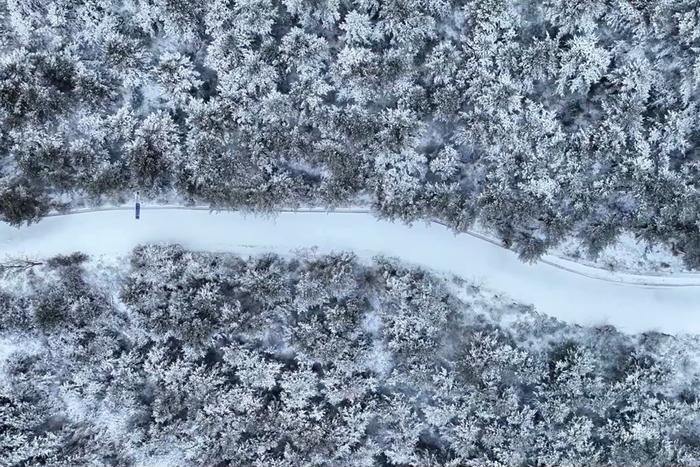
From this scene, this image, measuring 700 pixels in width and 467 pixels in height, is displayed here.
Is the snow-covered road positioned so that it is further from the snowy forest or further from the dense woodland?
the snowy forest

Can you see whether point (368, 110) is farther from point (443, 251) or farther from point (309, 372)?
point (309, 372)

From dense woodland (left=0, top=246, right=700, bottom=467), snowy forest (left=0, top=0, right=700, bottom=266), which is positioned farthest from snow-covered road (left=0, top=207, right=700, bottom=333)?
snowy forest (left=0, top=0, right=700, bottom=266)

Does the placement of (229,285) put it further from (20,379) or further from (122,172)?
(20,379)

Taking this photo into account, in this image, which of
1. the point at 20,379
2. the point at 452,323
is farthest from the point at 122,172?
the point at 452,323

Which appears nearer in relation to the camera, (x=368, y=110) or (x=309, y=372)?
(x=368, y=110)

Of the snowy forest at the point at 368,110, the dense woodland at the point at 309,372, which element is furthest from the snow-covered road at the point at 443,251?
the snowy forest at the point at 368,110

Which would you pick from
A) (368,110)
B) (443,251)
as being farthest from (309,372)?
(368,110)
